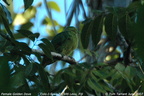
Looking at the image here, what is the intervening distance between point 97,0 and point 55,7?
1651mm

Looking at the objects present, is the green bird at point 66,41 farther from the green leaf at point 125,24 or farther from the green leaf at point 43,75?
the green leaf at point 43,75

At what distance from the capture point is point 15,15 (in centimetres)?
591

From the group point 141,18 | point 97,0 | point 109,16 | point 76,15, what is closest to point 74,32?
point 76,15

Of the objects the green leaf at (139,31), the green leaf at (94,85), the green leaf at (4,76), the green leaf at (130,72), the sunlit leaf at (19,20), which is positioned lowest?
the sunlit leaf at (19,20)

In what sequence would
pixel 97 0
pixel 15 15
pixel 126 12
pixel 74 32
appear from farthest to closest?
pixel 15 15 → pixel 97 0 → pixel 74 32 → pixel 126 12

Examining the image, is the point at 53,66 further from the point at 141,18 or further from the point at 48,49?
the point at 141,18

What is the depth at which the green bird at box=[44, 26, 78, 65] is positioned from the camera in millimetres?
3770

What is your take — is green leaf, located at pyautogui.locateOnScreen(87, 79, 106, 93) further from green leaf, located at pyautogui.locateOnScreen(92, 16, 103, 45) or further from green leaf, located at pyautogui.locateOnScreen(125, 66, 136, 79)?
green leaf, located at pyautogui.locateOnScreen(92, 16, 103, 45)

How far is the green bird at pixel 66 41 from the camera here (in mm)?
3770

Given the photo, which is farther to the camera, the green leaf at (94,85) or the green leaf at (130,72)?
the green leaf at (130,72)

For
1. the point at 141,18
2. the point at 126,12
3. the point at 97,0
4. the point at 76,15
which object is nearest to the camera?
the point at 141,18

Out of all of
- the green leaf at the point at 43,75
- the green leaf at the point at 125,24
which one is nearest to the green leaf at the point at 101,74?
the green leaf at the point at 125,24

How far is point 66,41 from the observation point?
3949 mm

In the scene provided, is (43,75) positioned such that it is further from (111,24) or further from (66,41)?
(66,41)
